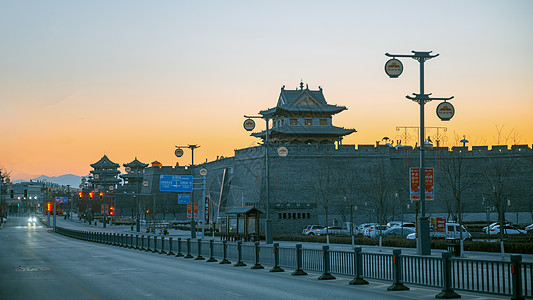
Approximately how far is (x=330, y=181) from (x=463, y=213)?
1719cm

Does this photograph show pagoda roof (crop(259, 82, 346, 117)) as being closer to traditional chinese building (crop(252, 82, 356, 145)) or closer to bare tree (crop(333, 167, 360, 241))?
traditional chinese building (crop(252, 82, 356, 145))

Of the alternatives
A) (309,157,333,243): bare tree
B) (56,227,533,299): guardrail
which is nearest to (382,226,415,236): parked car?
(309,157,333,243): bare tree

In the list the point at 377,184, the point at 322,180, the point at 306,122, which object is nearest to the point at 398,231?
the point at 377,184

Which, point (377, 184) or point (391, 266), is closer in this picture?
point (391, 266)

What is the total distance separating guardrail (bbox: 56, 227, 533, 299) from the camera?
46.1ft

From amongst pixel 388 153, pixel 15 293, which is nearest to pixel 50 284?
pixel 15 293

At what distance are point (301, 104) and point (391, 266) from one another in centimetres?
7323

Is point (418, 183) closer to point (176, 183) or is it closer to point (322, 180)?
point (176, 183)

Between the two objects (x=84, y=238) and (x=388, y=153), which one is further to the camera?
(x=388, y=153)

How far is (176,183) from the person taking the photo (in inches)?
2267

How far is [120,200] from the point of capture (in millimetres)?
151250

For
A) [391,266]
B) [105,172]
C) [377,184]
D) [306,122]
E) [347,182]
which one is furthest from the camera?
[105,172]

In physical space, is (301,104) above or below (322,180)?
above

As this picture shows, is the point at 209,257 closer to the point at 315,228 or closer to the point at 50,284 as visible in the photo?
the point at 50,284
